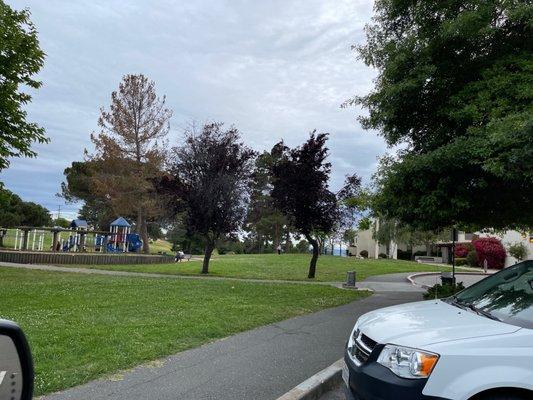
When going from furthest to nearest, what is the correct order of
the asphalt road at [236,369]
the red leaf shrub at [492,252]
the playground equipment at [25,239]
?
the red leaf shrub at [492,252]
the playground equipment at [25,239]
the asphalt road at [236,369]

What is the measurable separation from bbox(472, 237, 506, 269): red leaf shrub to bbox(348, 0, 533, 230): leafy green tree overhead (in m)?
35.5

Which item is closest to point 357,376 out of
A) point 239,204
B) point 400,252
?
point 239,204

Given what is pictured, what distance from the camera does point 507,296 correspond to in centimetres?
477

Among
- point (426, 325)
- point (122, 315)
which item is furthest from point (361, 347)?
point (122, 315)

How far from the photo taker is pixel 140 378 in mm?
5578

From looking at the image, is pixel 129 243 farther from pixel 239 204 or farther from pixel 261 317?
pixel 261 317

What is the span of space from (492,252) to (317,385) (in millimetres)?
44145

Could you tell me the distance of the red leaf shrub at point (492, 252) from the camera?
4478cm

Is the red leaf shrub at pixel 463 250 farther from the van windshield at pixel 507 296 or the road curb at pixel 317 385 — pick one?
the van windshield at pixel 507 296

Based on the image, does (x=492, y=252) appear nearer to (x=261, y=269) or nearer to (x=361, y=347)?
(x=261, y=269)

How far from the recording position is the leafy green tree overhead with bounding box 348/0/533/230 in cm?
952

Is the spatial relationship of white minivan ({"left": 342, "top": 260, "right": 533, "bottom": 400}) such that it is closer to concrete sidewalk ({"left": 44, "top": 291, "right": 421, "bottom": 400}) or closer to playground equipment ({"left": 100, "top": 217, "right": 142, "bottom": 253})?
concrete sidewalk ({"left": 44, "top": 291, "right": 421, "bottom": 400})

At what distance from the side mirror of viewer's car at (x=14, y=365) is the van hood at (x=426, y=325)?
2.84 metres

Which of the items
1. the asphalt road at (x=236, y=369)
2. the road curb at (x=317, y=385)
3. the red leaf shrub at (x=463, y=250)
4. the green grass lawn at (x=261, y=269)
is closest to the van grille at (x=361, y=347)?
the road curb at (x=317, y=385)
